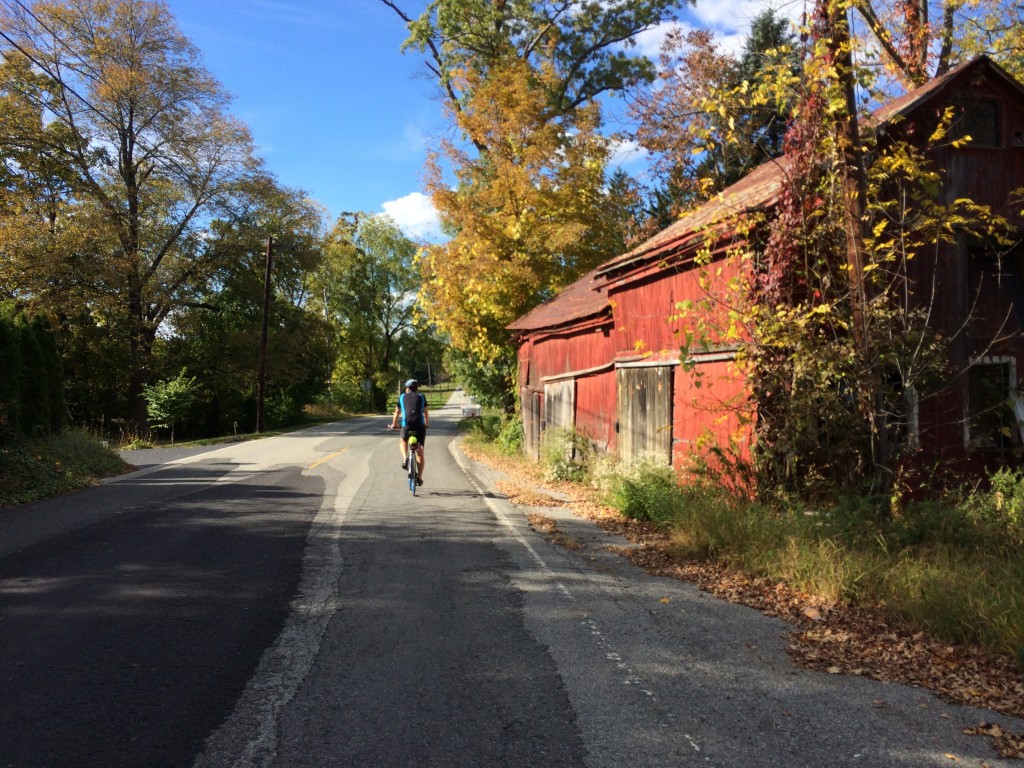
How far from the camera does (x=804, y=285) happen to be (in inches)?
353

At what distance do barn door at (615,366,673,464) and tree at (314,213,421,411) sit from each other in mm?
51004

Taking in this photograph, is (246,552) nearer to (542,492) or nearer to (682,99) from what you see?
(542,492)

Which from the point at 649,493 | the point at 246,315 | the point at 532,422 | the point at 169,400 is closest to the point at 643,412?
the point at 649,493

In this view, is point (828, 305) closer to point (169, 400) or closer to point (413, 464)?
point (413, 464)

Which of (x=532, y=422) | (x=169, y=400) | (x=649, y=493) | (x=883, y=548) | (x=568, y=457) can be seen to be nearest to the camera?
(x=883, y=548)

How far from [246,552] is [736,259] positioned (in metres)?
6.84

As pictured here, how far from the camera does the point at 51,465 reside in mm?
13516

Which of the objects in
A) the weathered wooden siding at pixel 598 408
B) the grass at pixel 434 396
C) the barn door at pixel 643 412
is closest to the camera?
the barn door at pixel 643 412

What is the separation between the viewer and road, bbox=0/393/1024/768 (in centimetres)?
359

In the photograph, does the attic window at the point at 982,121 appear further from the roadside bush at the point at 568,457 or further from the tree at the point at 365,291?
the tree at the point at 365,291

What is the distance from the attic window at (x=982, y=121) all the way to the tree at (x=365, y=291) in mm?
53978

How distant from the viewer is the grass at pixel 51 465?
12031mm

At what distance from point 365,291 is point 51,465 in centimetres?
5267

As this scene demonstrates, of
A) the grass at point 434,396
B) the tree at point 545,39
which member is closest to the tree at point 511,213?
the tree at point 545,39
